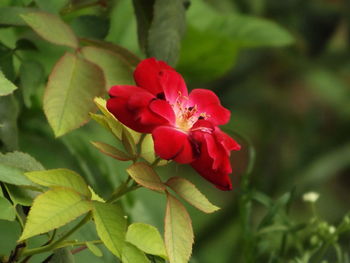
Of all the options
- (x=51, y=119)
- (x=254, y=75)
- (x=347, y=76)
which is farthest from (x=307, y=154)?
(x=51, y=119)

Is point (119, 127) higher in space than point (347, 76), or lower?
higher

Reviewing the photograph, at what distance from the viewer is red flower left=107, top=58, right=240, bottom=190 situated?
19.6 inches

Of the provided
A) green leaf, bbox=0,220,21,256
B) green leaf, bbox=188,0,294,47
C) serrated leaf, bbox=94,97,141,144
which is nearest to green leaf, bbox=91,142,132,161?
serrated leaf, bbox=94,97,141,144

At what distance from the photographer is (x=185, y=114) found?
542 mm

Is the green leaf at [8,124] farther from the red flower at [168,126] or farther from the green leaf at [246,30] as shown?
the green leaf at [246,30]

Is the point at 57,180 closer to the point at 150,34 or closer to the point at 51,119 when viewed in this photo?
the point at 51,119

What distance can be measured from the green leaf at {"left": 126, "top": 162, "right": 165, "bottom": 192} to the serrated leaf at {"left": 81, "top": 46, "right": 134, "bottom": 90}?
0.16 metres

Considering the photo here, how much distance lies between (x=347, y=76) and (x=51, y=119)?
171 cm

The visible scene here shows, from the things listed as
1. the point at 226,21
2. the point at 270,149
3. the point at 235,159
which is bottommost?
the point at 235,159

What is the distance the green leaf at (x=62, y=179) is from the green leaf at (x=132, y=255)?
0.14 ft

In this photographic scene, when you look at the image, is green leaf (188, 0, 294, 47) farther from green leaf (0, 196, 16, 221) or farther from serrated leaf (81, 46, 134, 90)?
green leaf (0, 196, 16, 221)

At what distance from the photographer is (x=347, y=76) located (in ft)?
7.17

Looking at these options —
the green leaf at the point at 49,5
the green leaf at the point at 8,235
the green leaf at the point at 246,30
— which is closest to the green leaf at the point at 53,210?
the green leaf at the point at 8,235

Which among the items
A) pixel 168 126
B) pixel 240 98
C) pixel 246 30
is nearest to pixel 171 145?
pixel 168 126
